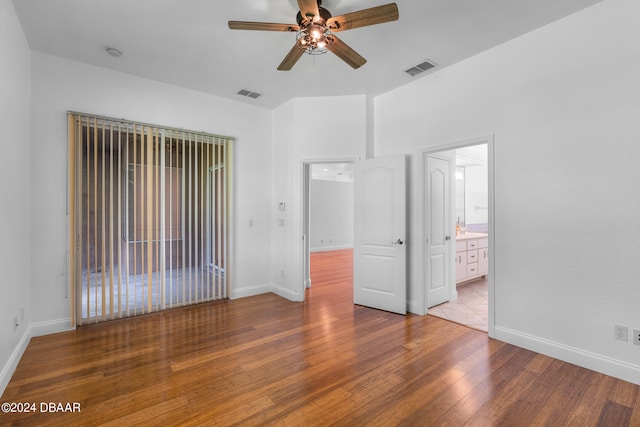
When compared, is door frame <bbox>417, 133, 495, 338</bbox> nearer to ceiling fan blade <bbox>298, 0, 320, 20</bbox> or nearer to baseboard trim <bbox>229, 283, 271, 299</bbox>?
ceiling fan blade <bbox>298, 0, 320, 20</bbox>

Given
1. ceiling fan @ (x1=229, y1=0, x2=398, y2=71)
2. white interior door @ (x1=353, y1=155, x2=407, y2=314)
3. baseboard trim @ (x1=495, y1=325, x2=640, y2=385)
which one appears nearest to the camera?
ceiling fan @ (x1=229, y1=0, x2=398, y2=71)

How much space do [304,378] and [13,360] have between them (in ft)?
8.30

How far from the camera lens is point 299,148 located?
183 inches

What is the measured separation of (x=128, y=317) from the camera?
150 inches

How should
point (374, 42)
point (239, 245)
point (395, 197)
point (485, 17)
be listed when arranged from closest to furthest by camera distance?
point (485, 17)
point (374, 42)
point (395, 197)
point (239, 245)

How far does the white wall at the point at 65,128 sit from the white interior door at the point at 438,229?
280cm

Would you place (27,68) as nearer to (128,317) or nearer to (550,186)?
(128,317)

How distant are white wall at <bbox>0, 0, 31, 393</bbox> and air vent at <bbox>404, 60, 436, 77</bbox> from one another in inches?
153

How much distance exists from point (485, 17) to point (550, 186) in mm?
1700

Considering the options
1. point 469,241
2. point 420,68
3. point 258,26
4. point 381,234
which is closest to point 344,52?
point 258,26

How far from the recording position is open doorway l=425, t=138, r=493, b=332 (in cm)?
376

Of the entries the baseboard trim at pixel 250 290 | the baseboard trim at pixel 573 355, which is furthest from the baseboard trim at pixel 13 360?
the baseboard trim at pixel 573 355

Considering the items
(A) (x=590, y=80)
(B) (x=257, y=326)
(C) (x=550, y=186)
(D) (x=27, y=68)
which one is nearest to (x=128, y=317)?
(B) (x=257, y=326)

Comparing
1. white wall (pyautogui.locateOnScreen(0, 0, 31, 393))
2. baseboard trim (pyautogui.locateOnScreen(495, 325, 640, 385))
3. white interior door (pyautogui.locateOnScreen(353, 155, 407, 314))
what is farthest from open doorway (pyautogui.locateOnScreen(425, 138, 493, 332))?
white wall (pyautogui.locateOnScreen(0, 0, 31, 393))
